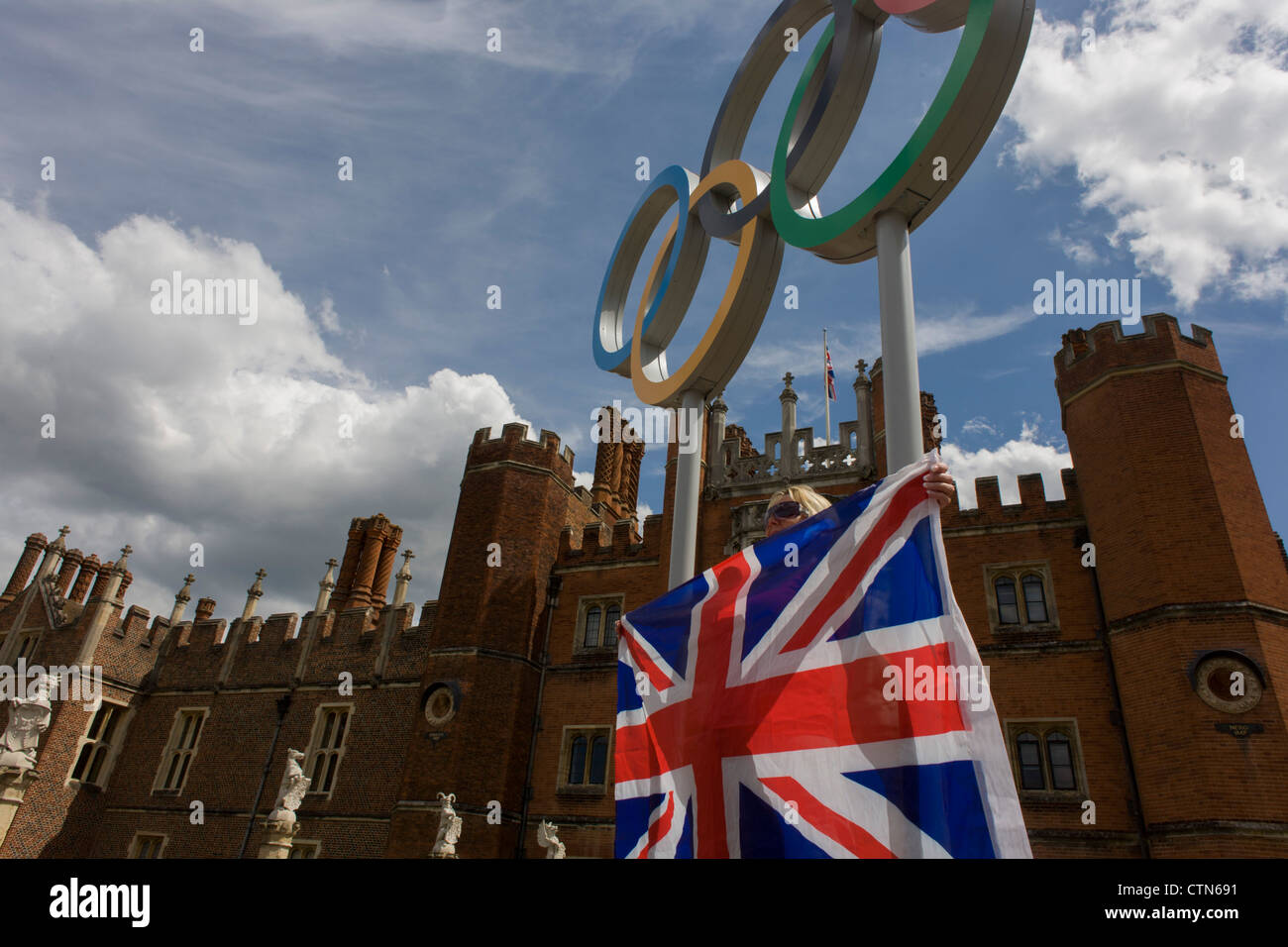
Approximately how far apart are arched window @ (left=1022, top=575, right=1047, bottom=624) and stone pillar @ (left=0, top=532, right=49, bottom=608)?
32105 millimetres

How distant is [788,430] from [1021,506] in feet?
19.1

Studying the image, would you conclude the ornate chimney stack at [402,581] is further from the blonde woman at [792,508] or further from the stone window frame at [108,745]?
the blonde woman at [792,508]

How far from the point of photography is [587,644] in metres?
20.0

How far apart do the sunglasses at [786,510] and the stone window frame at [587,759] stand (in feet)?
47.2

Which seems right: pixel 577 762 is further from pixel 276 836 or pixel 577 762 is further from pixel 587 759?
pixel 276 836

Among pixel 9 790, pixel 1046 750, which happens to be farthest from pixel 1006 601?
pixel 9 790

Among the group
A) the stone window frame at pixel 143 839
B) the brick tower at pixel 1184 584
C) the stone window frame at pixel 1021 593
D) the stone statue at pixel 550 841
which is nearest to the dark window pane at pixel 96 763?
the stone window frame at pixel 143 839

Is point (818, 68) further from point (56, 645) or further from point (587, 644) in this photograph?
point (56, 645)

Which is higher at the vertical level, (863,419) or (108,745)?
(863,419)

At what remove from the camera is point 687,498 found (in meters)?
6.64

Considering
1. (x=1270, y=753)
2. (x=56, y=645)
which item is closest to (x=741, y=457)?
(x=1270, y=753)

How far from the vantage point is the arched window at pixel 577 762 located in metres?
18.3
